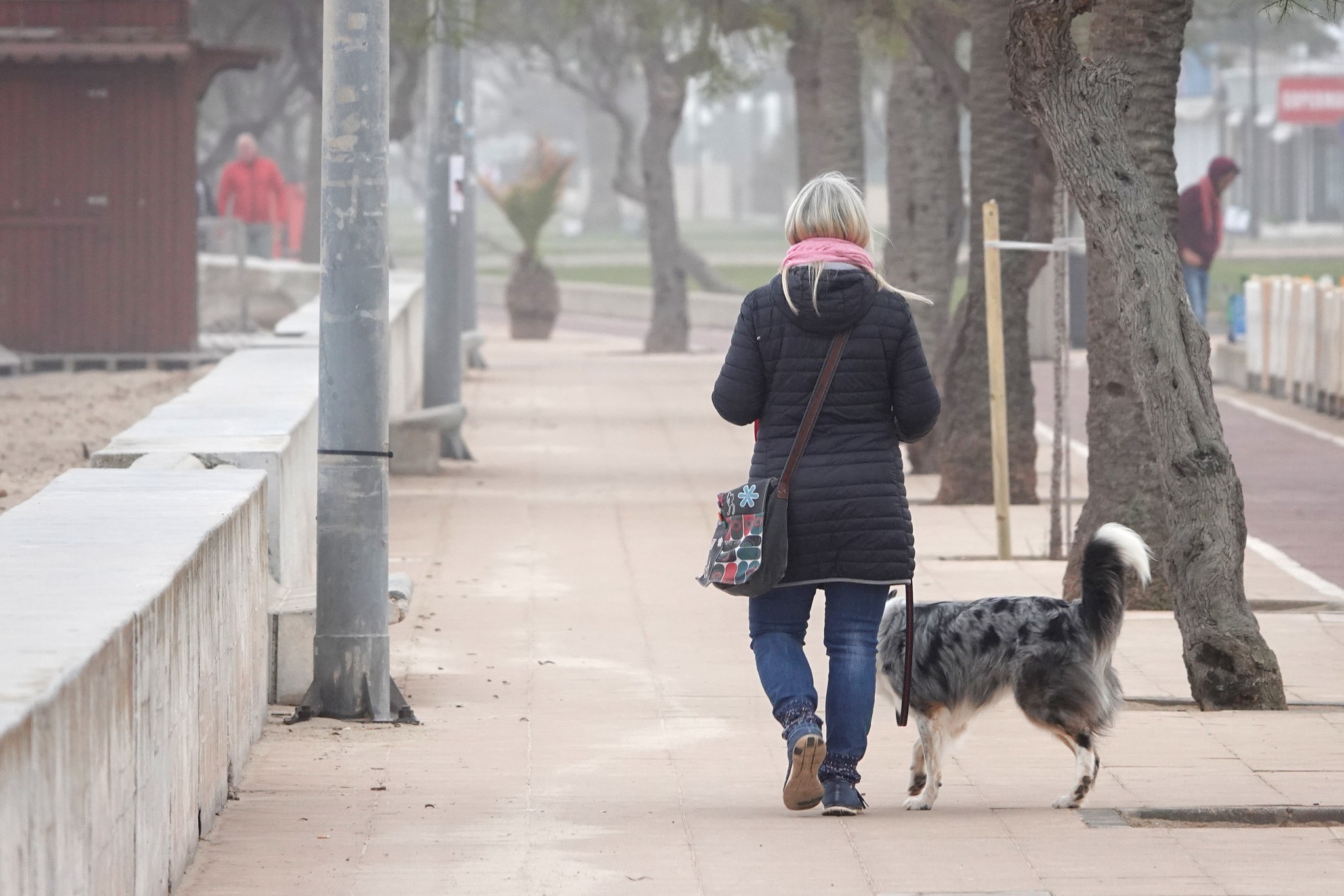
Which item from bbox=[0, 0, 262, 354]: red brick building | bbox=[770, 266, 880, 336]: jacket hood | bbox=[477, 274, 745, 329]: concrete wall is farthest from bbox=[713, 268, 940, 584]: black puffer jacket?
bbox=[477, 274, 745, 329]: concrete wall

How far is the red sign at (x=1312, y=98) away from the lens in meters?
47.5

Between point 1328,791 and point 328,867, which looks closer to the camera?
point 328,867

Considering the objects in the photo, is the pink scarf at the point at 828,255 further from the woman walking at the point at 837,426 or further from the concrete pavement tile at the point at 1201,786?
the concrete pavement tile at the point at 1201,786

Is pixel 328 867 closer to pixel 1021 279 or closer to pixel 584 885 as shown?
pixel 584 885

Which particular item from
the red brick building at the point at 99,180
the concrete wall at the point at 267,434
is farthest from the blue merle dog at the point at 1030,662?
the red brick building at the point at 99,180

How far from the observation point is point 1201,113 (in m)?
62.1

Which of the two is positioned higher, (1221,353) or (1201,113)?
(1201,113)

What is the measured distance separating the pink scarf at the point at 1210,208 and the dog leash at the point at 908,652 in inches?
627

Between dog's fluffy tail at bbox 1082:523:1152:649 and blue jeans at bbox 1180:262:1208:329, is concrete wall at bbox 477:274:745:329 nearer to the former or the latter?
blue jeans at bbox 1180:262:1208:329

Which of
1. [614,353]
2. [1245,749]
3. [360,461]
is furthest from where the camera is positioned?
[614,353]

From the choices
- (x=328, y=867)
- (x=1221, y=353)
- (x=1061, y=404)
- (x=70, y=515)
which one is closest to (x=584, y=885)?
(x=328, y=867)

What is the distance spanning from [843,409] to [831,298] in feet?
0.95

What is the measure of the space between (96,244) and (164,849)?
48.1 feet

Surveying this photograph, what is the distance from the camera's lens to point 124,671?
415 cm
